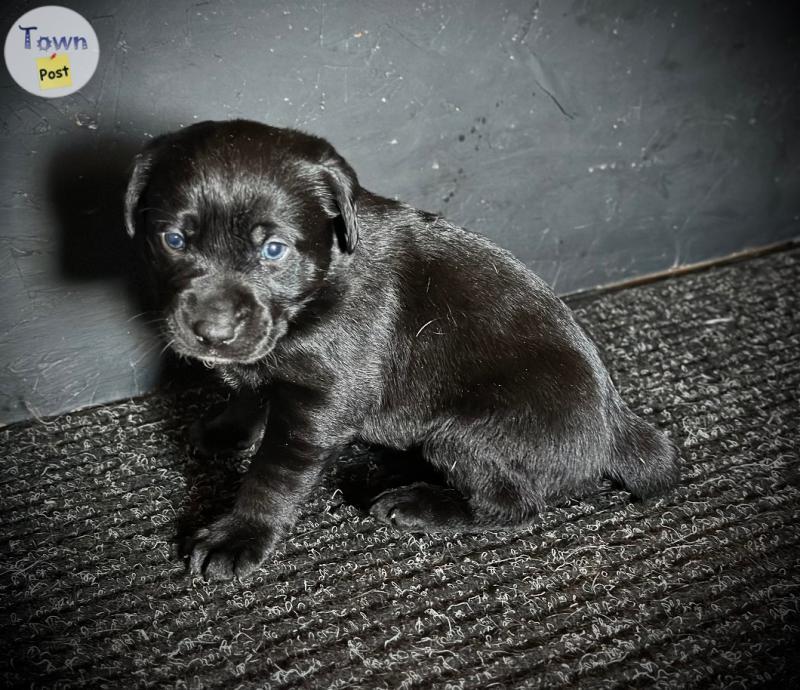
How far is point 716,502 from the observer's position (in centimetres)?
171

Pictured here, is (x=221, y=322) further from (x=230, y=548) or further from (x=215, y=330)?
(x=230, y=548)

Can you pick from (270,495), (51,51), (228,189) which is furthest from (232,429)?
(51,51)

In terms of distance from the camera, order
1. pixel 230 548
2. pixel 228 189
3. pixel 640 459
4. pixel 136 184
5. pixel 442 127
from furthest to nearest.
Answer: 1. pixel 442 127
2. pixel 640 459
3. pixel 230 548
4. pixel 136 184
5. pixel 228 189

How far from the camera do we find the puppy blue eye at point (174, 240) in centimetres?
136

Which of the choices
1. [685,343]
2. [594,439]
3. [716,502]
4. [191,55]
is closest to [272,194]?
[191,55]

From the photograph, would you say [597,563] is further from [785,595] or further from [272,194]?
[272,194]

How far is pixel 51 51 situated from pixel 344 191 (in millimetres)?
678

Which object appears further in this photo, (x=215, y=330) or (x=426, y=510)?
(x=426, y=510)

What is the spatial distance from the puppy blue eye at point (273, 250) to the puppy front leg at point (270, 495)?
285 millimetres

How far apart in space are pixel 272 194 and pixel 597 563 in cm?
88

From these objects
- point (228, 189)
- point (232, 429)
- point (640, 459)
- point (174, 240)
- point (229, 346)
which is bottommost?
point (232, 429)

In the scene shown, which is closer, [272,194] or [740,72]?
[272,194]

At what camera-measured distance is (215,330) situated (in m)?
1.33

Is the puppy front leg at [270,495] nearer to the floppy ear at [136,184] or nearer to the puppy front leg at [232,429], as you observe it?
the puppy front leg at [232,429]
